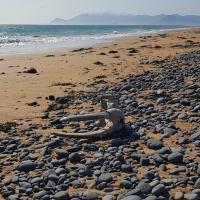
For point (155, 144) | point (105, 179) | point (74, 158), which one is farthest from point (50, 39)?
point (105, 179)

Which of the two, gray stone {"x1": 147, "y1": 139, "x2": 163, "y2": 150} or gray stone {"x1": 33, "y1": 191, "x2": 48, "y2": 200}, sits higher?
gray stone {"x1": 147, "y1": 139, "x2": 163, "y2": 150}

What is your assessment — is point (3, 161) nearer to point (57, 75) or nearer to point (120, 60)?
point (57, 75)

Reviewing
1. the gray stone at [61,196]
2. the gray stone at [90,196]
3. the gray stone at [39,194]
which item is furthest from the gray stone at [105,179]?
the gray stone at [39,194]

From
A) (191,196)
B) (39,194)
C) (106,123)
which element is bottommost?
(39,194)

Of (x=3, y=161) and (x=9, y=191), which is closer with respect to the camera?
(x=9, y=191)

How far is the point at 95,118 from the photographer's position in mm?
8227

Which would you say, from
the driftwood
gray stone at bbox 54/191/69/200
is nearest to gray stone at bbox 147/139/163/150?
the driftwood

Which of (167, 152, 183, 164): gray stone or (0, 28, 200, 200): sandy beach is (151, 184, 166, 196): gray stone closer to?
(0, 28, 200, 200): sandy beach

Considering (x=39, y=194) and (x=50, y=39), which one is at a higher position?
(x=50, y=39)

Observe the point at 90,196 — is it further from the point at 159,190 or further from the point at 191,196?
the point at 191,196

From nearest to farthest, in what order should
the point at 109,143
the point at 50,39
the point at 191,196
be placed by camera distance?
the point at 191,196
the point at 109,143
the point at 50,39

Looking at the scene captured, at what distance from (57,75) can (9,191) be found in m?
12.0

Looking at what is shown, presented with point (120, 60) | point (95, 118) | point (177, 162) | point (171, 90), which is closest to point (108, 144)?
point (95, 118)

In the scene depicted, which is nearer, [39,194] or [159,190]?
[159,190]
